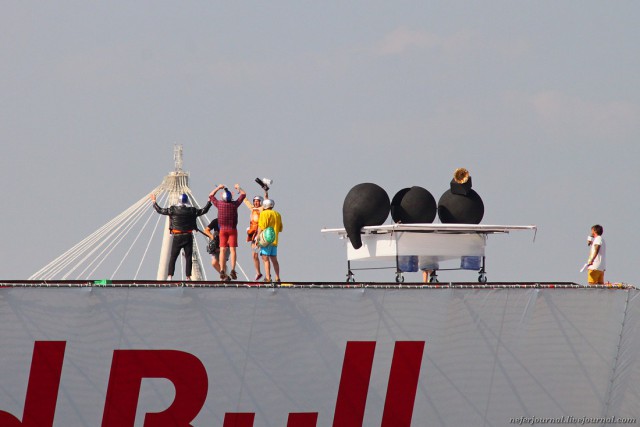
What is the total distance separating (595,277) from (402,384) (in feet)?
16.6

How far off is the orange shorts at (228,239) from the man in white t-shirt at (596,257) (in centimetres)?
779

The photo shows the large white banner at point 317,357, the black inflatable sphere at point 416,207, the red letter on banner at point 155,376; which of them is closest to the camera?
the large white banner at point 317,357

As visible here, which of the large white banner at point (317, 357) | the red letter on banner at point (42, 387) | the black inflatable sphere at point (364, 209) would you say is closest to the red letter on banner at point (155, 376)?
the large white banner at point (317, 357)

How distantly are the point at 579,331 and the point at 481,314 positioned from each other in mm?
2251

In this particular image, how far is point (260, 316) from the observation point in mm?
27391

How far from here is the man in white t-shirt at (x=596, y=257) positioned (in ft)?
96.2

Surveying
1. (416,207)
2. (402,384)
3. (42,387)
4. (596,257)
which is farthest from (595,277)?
(42,387)

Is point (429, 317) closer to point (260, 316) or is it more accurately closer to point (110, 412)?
point (260, 316)

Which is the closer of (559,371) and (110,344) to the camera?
(110,344)

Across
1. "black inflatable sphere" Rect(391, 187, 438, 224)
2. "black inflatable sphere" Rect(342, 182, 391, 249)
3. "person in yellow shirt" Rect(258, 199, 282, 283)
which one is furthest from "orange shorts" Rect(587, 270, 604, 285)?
"person in yellow shirt" Rect(258, 199, 282, 283)

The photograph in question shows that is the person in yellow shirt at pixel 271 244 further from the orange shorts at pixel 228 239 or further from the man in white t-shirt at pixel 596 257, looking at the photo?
the man in white t-shirt at pixel 596 257

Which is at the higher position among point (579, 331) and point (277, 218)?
point (277, 218)

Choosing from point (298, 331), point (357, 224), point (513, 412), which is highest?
point (357, 224)

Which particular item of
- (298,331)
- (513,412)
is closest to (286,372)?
(298,331)
